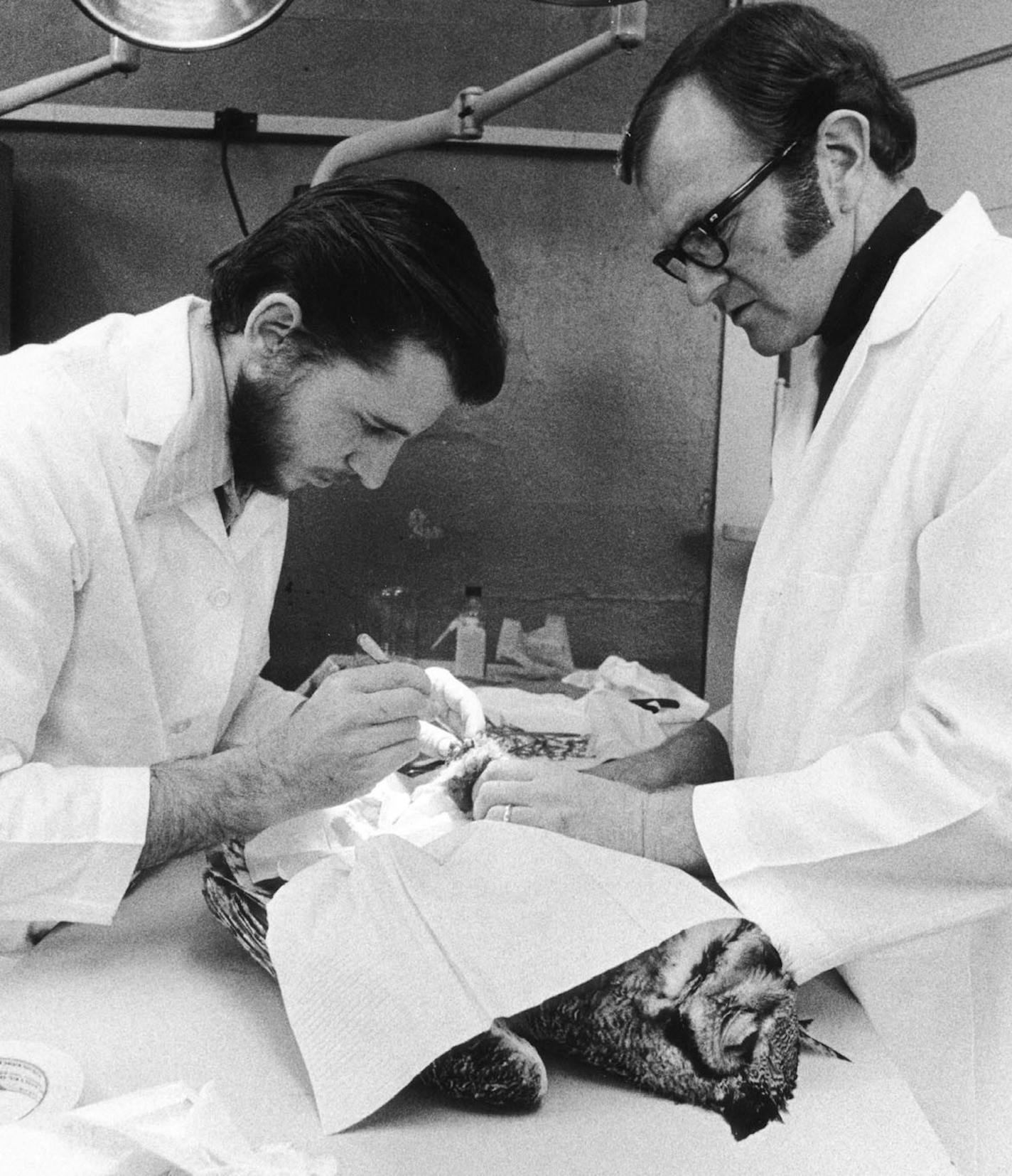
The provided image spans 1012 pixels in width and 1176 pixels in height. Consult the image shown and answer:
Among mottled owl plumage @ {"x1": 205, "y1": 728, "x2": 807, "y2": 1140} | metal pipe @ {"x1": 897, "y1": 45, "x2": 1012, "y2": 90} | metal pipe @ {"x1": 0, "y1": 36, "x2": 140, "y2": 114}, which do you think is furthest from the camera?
metal pipe @ {"x1": 897, "y1": 45, "x2": 1012, "y2": 90}

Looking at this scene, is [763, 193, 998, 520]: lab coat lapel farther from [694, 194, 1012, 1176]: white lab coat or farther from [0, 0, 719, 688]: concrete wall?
[0, 0, 719, 688]: concrete wall

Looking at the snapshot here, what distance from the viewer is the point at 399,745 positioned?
146 centimetres

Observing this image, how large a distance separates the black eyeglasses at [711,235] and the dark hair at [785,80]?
0.9 inches

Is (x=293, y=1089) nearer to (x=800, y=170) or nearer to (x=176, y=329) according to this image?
(x=176, y=329)

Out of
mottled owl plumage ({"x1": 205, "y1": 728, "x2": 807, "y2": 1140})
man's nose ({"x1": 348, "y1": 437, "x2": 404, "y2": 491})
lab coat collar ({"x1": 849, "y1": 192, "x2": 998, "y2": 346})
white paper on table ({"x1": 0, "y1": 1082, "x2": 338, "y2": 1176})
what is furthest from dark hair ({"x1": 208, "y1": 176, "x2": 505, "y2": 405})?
white paper on table ({"x1": 0, "y1": 1082, "x2": 338, "y2": 1176})

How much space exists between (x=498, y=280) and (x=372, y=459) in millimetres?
1884

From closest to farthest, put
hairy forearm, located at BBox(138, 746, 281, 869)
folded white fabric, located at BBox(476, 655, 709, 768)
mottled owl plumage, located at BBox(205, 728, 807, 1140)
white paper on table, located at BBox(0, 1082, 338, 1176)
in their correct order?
white paper on table, located at BBox(0, 1082, 338, 1176), mottled owl plumage, located at BBox(205, 728, 807, 1140), hairy forearm, located at BBox(138, 746, 281, 869), folded white fabric, located at BBox(476, 655, 709, 768)

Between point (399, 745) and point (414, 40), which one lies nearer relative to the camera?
point (399, 745)

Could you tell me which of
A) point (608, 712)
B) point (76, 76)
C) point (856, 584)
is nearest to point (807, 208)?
point (856, 584)

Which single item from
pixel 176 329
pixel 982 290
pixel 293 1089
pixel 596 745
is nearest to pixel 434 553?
pixel 596 745

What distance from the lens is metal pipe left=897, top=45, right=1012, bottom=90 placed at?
2657mm

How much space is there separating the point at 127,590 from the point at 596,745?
1.11 meters

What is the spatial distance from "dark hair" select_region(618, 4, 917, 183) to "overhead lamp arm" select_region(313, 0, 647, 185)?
0.25m

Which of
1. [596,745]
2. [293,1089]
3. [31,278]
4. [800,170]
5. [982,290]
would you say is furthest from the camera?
[31,278]
